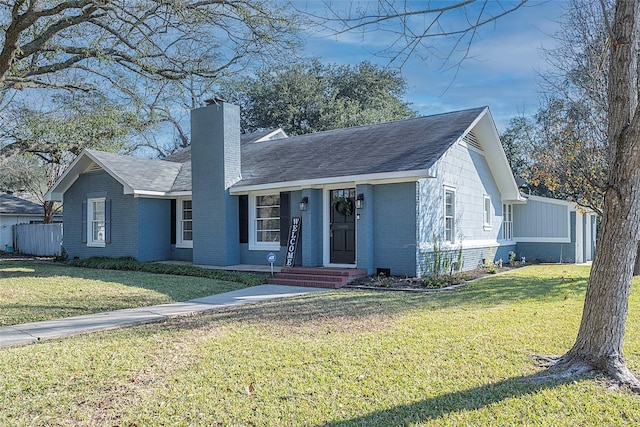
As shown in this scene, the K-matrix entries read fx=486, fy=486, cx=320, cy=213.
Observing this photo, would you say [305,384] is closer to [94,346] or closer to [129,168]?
[94,346]

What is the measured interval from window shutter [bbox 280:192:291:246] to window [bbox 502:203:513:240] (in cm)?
938

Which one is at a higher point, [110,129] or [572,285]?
[110,129]

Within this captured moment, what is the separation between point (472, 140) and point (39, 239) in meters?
20.9

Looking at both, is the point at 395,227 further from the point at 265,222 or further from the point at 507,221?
the point at 507,221

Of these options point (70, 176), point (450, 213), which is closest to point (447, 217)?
point (450, 213)

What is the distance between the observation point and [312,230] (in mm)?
13328

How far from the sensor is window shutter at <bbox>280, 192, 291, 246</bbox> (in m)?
14.1

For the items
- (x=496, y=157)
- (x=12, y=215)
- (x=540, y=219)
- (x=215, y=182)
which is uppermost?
(x=496, y=157)

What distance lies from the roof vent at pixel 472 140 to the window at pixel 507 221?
12.6 ft

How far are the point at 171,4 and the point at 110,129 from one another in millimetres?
12162

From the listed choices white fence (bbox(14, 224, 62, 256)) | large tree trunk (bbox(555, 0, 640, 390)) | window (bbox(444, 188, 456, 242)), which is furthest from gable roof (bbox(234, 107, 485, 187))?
white fence (bbox(14, 224, 62, 256))

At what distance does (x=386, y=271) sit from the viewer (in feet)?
40.8

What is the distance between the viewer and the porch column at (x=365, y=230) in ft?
40.3

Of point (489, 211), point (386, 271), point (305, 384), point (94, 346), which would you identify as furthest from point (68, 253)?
point (305, 384)
